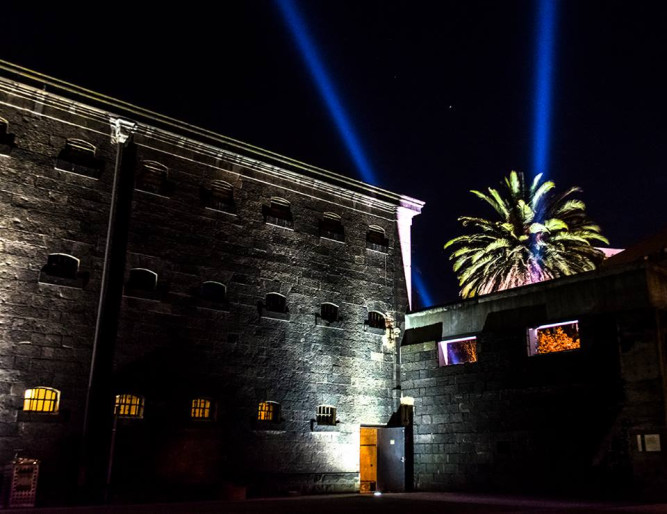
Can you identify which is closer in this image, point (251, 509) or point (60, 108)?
point (251, 509)

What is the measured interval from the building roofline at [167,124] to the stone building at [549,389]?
5741 mm

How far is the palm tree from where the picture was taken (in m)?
26.7

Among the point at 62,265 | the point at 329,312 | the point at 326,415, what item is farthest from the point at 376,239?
the point at 62,265

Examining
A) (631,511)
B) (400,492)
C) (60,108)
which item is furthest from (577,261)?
(60,108)

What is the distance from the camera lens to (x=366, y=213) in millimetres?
22516

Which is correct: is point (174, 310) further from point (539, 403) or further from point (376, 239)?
point (539, 403)

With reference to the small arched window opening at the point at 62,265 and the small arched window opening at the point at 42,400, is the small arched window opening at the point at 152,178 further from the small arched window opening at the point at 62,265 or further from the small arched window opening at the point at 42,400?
the small arched window opening at the point at 42,400

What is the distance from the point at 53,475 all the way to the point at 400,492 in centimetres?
1071

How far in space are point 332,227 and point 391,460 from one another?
8330mm

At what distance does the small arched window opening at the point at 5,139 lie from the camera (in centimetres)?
1542

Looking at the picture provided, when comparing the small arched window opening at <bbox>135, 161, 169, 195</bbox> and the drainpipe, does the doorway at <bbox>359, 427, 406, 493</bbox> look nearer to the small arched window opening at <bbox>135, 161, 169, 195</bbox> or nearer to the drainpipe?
the drainpipe

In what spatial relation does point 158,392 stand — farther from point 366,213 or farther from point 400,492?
point 366,213

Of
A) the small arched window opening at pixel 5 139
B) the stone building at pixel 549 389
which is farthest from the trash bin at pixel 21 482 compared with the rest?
the stone building at pixel 549 389

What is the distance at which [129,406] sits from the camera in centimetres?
1605
